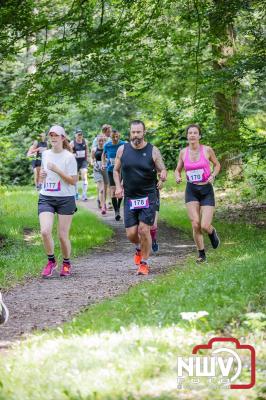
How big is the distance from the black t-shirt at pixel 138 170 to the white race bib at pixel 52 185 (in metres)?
1.08

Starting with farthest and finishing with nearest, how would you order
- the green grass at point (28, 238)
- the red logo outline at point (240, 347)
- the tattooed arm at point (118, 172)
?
the green grass at point (28, 238) < the tattooed arm at point (118, 172) < the red logo outline at point (240, 347)

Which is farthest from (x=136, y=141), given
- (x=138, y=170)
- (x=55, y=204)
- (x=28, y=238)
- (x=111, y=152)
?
(x=111, y=152)

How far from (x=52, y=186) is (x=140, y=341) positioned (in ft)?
17.8

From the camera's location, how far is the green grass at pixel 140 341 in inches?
195

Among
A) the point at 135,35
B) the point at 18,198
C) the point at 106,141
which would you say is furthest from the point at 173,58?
the point at 18,198

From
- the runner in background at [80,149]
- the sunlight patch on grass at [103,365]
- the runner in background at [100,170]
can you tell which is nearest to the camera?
the sunlight patch on grass at [103,365]

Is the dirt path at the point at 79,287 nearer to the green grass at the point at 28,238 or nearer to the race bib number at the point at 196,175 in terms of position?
the green grass at the point at 28,238

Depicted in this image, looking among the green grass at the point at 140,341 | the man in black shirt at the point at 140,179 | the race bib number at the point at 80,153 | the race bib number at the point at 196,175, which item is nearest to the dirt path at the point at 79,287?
the green grass at the point at 140,341

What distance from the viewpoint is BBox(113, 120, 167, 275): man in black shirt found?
410 inches

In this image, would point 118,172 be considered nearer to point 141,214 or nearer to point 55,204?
point 141,214

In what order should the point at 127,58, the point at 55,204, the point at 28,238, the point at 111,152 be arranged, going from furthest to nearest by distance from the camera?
1. the point at 111,152
2. the point at 28,238
3. the point at 127,58
4. the point at 55,204

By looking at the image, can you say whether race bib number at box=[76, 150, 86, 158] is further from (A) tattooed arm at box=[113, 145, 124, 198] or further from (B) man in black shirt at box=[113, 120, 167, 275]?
(B) man in black shirt at box=[113, 120, 167, 275]

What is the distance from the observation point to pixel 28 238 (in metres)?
15.8

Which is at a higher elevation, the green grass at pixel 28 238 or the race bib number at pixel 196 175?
the race bib number at pixel 196 175
